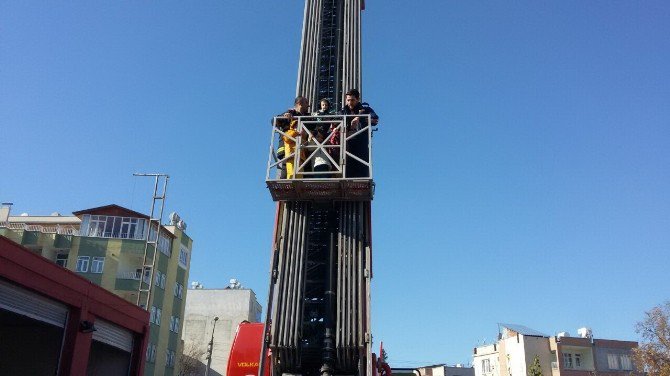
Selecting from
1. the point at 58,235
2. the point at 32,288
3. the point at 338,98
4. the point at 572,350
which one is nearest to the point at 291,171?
the point at 338,98

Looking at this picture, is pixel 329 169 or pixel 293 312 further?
pixel 329 169

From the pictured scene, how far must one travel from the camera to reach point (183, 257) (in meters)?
49.6

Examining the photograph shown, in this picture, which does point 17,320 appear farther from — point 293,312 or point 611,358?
point 611,358

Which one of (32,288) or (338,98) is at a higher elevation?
(338,98)

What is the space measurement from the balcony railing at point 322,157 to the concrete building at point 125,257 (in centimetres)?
3080

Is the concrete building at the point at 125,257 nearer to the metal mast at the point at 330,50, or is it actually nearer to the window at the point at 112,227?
the window at the point at 112,227

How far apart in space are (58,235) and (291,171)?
120 ft

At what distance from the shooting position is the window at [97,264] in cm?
4250

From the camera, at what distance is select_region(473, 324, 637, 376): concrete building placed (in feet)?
157

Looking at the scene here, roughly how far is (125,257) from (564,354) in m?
35.0

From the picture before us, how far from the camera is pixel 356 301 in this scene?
1076 centimetres

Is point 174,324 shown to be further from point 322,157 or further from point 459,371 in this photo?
point 322,157

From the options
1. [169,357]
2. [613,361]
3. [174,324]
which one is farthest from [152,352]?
[613,361]

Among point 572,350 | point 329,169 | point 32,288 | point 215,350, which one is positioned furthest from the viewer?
point 215,350
